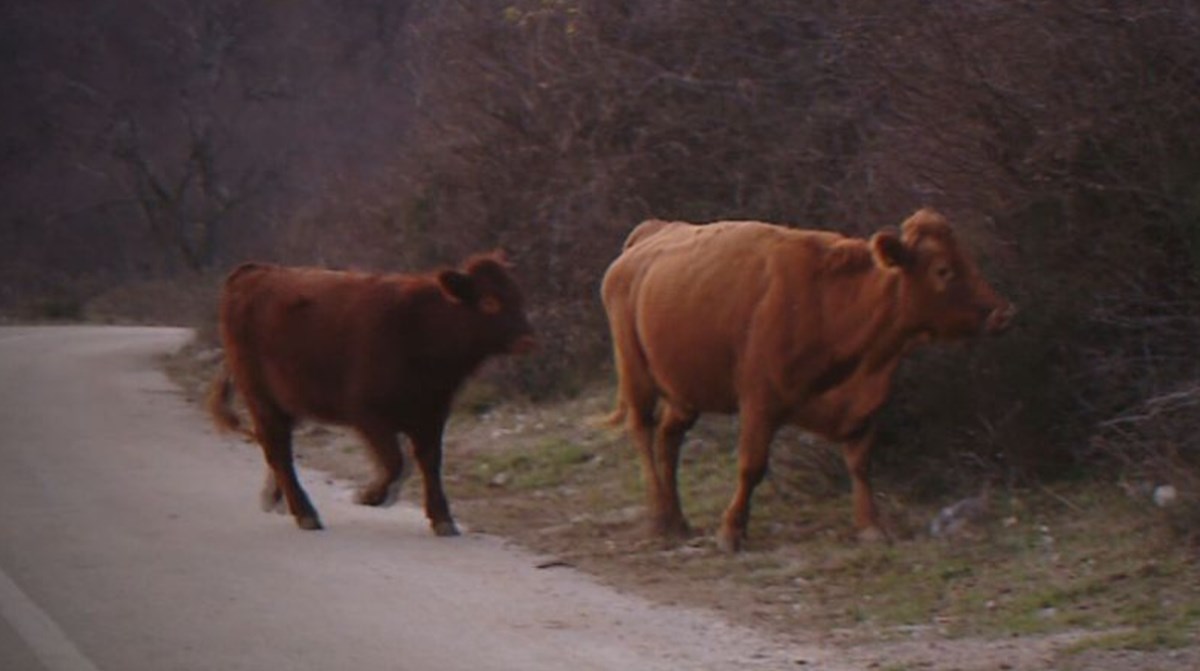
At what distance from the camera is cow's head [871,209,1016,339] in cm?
1095

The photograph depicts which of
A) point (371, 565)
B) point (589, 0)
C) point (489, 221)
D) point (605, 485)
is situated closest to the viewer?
point (371, 565)

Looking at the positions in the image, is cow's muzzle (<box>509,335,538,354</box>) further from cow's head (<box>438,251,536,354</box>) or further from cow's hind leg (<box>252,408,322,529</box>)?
cow's hind leg (<box>252,408,322,529</box>)

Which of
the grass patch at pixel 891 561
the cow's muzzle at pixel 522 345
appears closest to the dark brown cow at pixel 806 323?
the grass patch at pixel 891 561

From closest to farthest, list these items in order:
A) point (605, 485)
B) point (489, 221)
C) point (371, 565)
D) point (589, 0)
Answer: point (371, 565), point (605, 485), point (589, 0), point (489, 221)

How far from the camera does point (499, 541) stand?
12.1 metres

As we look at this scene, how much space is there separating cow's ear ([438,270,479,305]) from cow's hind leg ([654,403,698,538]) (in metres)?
1.37

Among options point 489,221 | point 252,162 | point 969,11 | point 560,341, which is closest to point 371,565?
point 969,11

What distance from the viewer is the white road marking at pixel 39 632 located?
8617mm

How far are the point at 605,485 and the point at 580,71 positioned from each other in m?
5.28

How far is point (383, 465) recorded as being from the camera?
12.5 meters

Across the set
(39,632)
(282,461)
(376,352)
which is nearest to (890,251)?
(376,352)

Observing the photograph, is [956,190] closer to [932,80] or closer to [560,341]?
[932,80]

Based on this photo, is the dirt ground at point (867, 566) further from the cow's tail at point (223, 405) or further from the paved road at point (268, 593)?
the cow's tail at point (223, 405)

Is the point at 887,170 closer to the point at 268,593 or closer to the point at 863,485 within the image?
the point at 863,485
